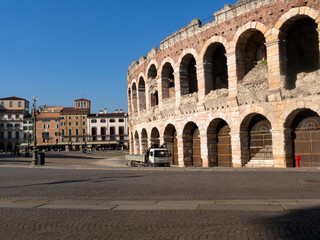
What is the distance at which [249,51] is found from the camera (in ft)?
79.8

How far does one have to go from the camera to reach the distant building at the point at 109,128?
Answer: 101 m

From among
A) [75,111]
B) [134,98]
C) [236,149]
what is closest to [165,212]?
[236,149]

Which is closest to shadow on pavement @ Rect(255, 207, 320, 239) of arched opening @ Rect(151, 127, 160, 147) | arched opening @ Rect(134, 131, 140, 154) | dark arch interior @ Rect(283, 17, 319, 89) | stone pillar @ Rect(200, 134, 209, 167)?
dark arch interior @ Rect(283, 17, 319, 89)

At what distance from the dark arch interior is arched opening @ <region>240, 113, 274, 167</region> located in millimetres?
3716

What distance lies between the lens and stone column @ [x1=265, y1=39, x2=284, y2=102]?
20.9 meters

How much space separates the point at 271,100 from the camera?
21172 millimetres

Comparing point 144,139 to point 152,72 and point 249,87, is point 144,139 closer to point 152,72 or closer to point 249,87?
point 152,72

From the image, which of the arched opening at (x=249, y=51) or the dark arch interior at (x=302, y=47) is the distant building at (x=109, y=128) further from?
the dark arch interior at (x=302, y=47)

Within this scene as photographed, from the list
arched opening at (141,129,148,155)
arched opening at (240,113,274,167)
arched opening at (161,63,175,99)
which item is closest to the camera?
arched opening at (240,113,274,167)

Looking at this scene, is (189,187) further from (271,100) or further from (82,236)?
(271,100)

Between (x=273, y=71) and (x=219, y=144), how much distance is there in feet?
23.8

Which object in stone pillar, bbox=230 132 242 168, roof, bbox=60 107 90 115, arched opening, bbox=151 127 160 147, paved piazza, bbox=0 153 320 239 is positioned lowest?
paved piazza, bbox=0 153 320 239

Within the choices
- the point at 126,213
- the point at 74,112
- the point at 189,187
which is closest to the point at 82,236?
the point at 126,213

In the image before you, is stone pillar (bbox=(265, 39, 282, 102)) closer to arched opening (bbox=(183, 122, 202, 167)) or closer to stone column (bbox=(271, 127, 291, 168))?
stone column (bbox=(271, 127, 291, 168))
